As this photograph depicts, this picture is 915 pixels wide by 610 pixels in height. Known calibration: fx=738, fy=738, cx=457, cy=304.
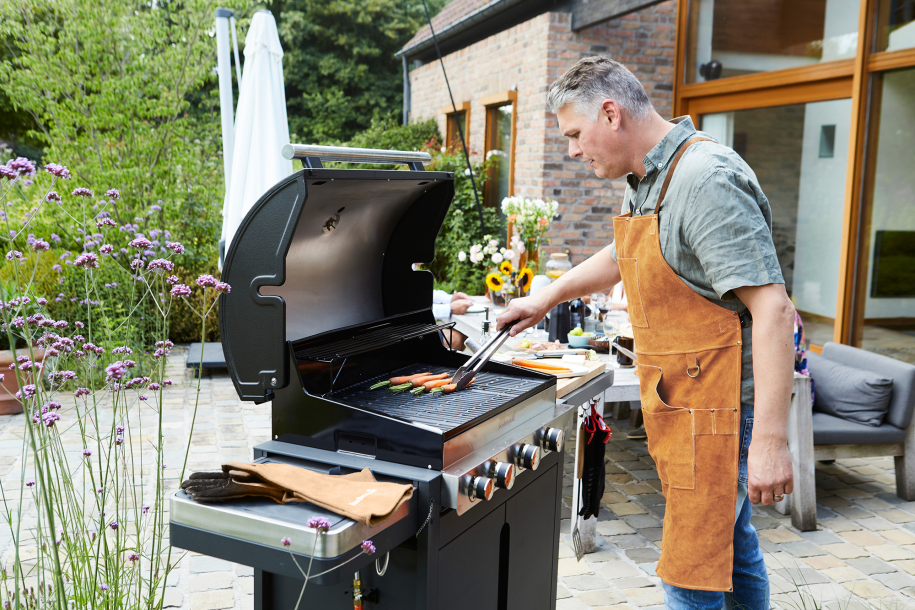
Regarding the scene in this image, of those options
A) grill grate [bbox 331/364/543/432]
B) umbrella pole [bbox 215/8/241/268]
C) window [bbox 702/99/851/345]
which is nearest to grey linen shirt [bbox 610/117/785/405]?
grill grate [bbox 331/364/543/432]

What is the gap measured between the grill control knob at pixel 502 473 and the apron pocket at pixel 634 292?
57 centimetres

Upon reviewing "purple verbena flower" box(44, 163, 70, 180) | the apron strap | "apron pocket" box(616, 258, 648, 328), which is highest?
the apron strap

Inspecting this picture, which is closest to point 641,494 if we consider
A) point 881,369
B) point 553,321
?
point 553,321

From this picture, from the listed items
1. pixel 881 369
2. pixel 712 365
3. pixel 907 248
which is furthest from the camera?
pixel 907 248

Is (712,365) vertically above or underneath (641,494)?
above

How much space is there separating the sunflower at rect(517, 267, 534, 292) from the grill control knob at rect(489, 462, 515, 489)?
3.04 m

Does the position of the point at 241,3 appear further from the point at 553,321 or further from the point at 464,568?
the point at 464,568

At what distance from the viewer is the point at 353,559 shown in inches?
58.2

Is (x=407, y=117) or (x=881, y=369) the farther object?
(x=407, y=117)

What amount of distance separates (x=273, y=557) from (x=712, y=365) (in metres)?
1.18

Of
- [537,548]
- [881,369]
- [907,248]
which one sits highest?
[907,248]

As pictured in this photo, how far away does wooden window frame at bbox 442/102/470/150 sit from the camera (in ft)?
34.9

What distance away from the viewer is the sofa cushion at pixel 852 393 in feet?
13.2

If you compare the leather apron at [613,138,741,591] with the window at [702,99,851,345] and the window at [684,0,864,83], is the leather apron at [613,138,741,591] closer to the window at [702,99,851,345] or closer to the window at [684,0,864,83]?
the window at [702,99,851,345]
